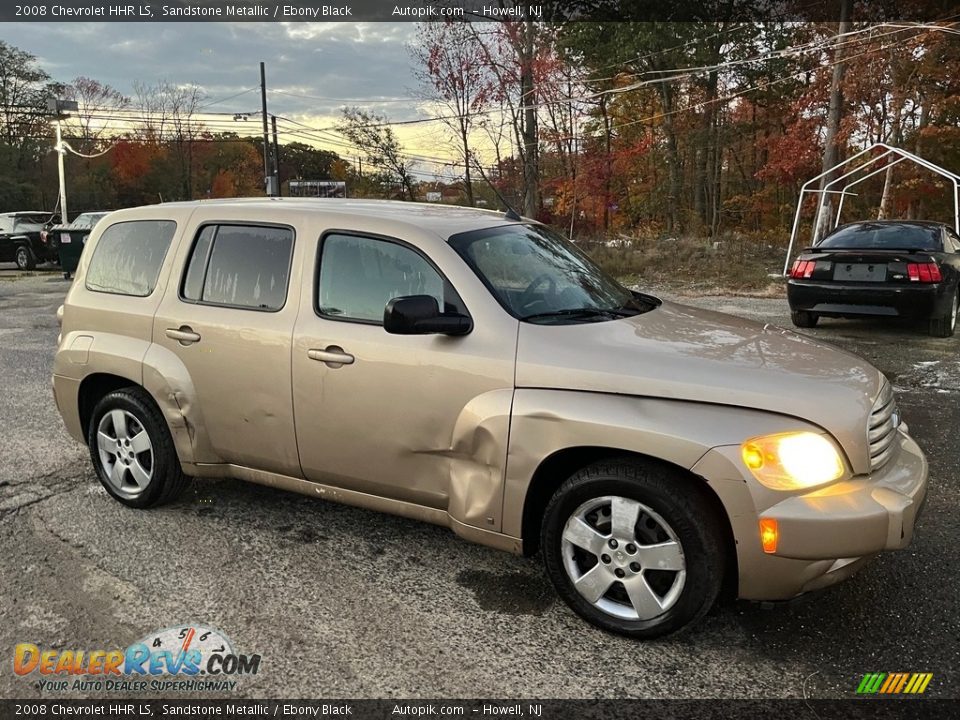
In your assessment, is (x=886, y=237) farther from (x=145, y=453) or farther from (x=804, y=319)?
(x=145, y=453)

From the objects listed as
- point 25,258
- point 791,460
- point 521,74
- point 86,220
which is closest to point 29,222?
A: point 25,258

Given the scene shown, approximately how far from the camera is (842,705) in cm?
251

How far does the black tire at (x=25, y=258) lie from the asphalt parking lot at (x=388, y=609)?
66.8 ft

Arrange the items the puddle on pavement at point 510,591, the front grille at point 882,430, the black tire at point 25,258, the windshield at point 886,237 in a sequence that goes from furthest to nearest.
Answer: the black tire at point 25,258, the windshield at point 886,237, the puddle on pavement at point 510,591, the front grille at point 882,430

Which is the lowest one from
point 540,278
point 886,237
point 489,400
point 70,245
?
point 489,400

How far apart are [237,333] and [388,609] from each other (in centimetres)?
157

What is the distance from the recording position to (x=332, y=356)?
3.39 meters

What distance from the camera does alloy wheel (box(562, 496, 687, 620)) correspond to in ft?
9.15

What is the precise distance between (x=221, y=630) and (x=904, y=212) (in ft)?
108

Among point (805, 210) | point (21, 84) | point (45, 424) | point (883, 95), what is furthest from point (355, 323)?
point (21, 84)

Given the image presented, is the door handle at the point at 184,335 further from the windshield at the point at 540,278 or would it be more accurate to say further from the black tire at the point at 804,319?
the black tire at the point at 804,319

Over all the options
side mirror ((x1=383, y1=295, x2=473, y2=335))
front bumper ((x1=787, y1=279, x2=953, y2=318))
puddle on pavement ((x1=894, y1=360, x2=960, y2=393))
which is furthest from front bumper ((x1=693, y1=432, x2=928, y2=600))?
front bumper ((x1=787, y1=279, x2=953, y2=318))

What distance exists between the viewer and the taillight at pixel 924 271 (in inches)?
339

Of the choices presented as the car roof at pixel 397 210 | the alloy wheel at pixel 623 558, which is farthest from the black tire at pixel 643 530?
the car roof at pixel 397 210
